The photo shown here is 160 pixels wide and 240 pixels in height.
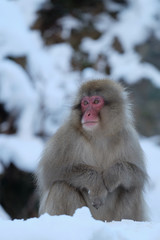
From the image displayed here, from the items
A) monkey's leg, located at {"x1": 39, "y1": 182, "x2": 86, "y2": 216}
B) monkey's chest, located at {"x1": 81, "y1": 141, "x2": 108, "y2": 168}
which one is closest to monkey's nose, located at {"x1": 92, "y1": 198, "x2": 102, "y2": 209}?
monkey's leg, located at {"x1": 39, "y1": 182, "x2": 86, "y2": 216}

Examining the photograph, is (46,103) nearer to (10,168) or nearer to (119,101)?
(10,168)

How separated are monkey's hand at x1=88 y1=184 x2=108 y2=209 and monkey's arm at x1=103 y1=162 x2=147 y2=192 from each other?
76 millimetres

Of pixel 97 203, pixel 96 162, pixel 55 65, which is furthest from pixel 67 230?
pixel 55 65

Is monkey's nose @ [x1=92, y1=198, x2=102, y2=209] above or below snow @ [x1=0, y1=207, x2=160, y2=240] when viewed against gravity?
below

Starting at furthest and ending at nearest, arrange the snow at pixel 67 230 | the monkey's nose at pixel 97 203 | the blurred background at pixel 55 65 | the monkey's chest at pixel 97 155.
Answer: the blurred background at pixel 55 65 < the monkey's chest at pixel 97 155 < the monkey's nose at pixel 97 203 < the snow at pixel 67 230

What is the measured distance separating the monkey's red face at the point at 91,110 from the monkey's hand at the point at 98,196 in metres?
0.51

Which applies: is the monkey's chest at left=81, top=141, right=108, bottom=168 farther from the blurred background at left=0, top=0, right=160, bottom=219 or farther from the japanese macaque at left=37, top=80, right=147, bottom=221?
the blurred background at left=0, top=0, right=160, bottom=219

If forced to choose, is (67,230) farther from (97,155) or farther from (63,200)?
(97,155)

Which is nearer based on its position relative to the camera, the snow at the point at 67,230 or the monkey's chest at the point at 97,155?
the snow at the point at 67,230

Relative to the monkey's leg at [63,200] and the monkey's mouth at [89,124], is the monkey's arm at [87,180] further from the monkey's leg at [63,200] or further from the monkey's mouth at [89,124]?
the monkey's mouth at [89,124]

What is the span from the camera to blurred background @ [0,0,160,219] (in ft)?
21.6

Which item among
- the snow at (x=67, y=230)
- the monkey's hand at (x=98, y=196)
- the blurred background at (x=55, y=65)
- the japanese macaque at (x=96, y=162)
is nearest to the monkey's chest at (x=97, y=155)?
the japanese macaque at (x=96, y=162)

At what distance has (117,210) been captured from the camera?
371 centimetres

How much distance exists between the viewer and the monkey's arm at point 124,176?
143 inches
